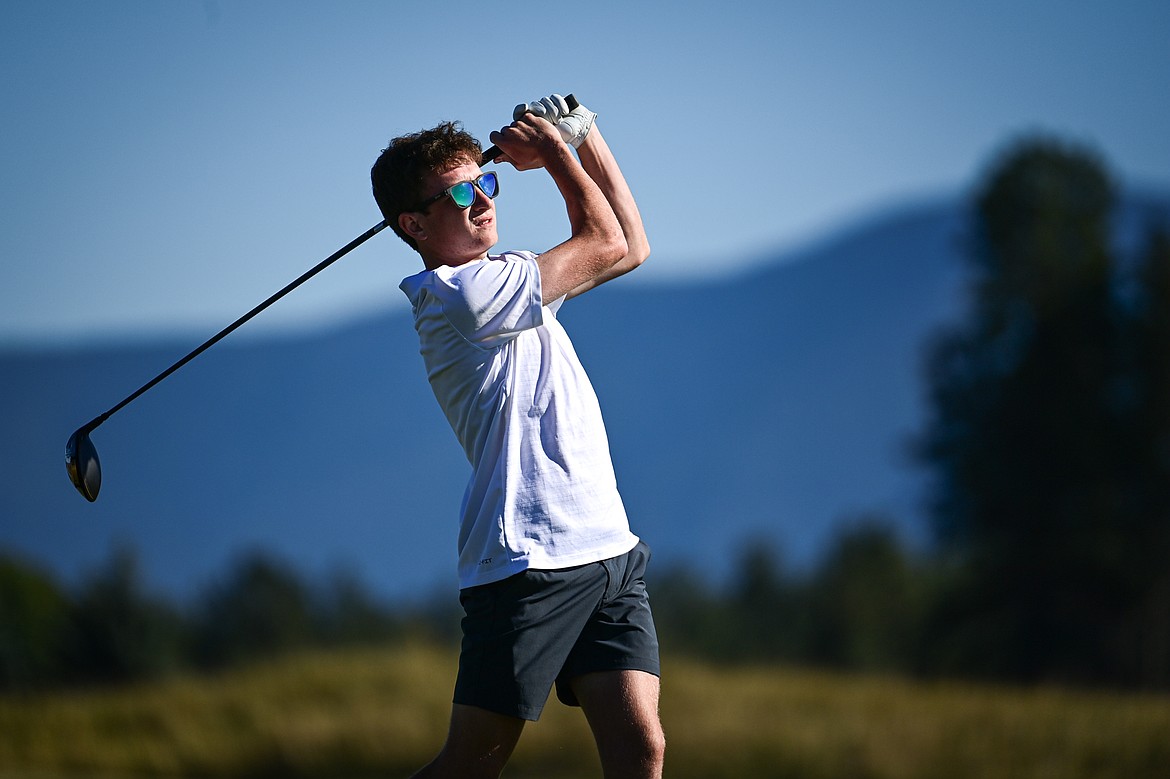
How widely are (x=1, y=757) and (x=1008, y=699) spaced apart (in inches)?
437

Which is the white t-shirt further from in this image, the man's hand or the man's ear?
the man's hand

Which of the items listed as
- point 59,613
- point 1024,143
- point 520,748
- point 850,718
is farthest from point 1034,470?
point 59,613

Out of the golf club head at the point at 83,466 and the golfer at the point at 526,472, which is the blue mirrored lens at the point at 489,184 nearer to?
the golfer at the point at 526,472

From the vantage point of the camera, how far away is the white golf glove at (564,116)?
3631 millimetres

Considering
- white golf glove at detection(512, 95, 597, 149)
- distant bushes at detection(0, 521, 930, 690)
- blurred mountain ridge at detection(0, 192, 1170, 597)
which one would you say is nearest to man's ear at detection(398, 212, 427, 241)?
white golf glove at detection(512, 95, 597, 149)

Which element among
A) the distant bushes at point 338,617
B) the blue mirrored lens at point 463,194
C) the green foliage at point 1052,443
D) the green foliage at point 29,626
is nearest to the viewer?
the blue mirrored lens at point 463,194

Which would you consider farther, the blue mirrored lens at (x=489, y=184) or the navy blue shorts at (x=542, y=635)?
the blue mirrored lens at (x=489, y=184)

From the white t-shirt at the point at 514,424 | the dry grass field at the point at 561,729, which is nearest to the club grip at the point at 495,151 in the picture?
the white t-shirt at the point at 514,424

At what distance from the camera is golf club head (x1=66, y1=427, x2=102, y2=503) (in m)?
4.08

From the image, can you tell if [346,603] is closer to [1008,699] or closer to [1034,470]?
[1034,470]

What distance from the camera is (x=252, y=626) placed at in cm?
2491

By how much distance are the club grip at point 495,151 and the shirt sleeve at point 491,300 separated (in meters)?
0.47

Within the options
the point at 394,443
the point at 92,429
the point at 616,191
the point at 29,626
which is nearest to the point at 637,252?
the point at 616,191

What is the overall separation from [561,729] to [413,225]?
1096 cm
